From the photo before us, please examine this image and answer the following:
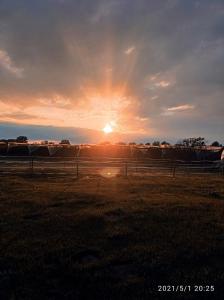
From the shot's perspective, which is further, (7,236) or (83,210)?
(83,210)

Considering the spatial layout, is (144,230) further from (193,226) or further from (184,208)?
(184,208)

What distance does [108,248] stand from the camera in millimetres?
7516

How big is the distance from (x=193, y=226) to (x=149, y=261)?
3.24 metres

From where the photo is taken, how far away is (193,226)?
9.49 meters

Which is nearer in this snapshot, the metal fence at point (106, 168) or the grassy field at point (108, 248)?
the grassy field at point (108, 248)

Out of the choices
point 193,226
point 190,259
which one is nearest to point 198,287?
Answer: point 190,259

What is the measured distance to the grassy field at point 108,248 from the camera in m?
5.63

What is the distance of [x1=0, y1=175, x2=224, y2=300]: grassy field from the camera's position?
5.63 metres

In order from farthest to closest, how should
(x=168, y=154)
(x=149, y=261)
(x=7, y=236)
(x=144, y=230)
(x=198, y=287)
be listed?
(x=168, y=154), (x=144, y=230), (x=7, y=236), (x=149, y=261), (x=198, y=287)

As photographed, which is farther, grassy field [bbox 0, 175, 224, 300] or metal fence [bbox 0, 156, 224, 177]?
metal fence [bbox 0, 156, 224, 177]

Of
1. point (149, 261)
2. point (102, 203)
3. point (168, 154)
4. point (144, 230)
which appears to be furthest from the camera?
point (168, 154)

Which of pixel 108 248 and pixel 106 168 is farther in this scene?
pixel 106 168

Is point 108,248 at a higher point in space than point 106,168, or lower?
higher

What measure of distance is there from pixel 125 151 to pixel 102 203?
43862mm
